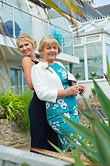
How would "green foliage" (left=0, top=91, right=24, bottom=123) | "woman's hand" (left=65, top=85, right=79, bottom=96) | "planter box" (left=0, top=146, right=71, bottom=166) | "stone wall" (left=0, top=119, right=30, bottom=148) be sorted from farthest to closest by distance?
1. "green foliage" (left=0, top=91, right=24, bottom=123)
2. "stone wall" (left=0, top=119, right=30, bottom=148)
3. "woman's hand" (left=65, top=85, right=79, bottom=96)
4. "planter box" (left=0, top=146, right=71, bottom=166)

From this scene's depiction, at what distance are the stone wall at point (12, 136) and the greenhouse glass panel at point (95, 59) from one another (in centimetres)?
1292

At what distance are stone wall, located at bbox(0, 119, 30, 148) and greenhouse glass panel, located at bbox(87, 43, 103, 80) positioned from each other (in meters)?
12.9

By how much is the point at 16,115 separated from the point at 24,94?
0.53 metres

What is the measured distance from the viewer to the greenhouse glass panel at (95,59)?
18.2m

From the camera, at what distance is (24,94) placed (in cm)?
A: 597

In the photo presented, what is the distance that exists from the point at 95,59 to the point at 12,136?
44.7 feet

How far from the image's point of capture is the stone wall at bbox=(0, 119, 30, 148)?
541 centimetres

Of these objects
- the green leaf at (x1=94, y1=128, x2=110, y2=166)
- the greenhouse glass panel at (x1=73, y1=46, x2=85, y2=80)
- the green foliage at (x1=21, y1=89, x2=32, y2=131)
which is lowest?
the green foliage at (x1=21, y1=89, x2=32, y2=131)

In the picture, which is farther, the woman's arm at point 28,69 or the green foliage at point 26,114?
the green foliage at point 26,114

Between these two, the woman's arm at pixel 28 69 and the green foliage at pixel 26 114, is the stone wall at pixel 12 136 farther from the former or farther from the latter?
the woman's arm at pixel 28 69

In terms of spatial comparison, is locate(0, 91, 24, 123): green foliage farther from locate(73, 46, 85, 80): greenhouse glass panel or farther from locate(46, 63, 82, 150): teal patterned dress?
locate(73, 46, 85, 80): greenhouse glass panel

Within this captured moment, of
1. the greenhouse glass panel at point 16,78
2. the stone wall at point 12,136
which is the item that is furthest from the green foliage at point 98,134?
the greenhouse glass panel at point 16,78

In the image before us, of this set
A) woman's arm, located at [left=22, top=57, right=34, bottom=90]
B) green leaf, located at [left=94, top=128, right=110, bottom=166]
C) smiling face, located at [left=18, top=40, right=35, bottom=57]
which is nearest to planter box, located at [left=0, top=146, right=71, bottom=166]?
green leaf, located at [left=94, top=128, right=110, bottom=166]

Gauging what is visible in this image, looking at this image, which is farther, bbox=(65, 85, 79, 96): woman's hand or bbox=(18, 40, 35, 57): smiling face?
bbox=(18, 40, 35, 57): smiling face
